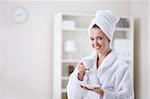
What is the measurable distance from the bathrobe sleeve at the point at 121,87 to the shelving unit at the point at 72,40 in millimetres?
2009

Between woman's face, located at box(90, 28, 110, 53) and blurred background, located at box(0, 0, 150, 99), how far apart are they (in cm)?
210

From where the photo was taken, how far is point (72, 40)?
157 inches

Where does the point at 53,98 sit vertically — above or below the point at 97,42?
below

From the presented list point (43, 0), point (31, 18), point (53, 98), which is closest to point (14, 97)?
point (53, 98)

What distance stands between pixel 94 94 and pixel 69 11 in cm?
234

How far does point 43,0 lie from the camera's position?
4012 millimetres

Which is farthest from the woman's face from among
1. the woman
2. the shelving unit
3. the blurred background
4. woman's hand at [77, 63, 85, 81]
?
the blurred background

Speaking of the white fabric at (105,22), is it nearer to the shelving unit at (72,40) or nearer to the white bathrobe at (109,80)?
the white bathrobe at (109,80)

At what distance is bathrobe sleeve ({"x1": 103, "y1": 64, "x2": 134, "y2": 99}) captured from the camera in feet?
5.82

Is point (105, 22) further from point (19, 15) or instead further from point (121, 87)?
point (19, 15)

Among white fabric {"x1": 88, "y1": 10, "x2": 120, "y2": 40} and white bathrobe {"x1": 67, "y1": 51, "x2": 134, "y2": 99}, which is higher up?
white fabric {"x1": 88, "y1": 10, "x2": 120, "y2": 40}

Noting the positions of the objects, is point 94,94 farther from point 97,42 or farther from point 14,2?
point 14,2

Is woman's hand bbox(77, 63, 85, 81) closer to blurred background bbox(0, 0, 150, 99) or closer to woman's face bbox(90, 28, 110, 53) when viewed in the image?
woman's face bbox(90, 28, 110, 53)

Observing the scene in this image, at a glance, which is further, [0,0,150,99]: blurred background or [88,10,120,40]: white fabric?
[0,0,150,99]: blurred background
